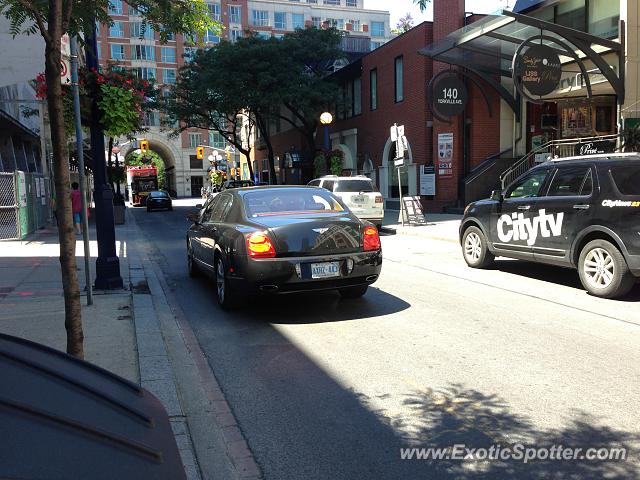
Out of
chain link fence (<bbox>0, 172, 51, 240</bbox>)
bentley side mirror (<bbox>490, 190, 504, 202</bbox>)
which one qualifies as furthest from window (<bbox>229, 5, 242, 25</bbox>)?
bentley side mirror (<bbox>490, 190, 504, 202</bbox>)

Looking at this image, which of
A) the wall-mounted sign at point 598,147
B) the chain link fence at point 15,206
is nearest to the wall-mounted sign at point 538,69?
the wall-mounted sign at point 598,147

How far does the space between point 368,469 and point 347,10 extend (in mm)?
92779

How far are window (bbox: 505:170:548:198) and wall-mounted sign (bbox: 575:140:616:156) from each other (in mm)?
9999

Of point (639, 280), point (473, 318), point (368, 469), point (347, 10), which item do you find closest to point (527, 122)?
point (639, 280)

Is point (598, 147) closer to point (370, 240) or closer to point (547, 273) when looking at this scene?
point (547, 273)

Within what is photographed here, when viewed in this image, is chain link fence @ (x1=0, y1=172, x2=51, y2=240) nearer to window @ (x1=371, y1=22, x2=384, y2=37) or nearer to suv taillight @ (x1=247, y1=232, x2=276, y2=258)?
suv taillight @ (x1=247, y1=232, x2=276, y2=258)

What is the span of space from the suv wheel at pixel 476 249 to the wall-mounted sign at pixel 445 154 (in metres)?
13.9

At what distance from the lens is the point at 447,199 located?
79.6 ft

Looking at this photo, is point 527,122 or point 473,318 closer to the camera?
point 473,318

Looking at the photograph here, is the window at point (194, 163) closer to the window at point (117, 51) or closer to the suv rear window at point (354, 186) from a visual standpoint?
the window at point (117, 51)

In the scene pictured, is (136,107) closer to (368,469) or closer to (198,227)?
(198,227)

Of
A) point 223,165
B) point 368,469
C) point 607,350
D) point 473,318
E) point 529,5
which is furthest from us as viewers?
point 223,165

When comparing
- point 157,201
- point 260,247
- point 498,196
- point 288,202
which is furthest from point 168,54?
point 260,247

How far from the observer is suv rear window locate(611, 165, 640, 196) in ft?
24.0
